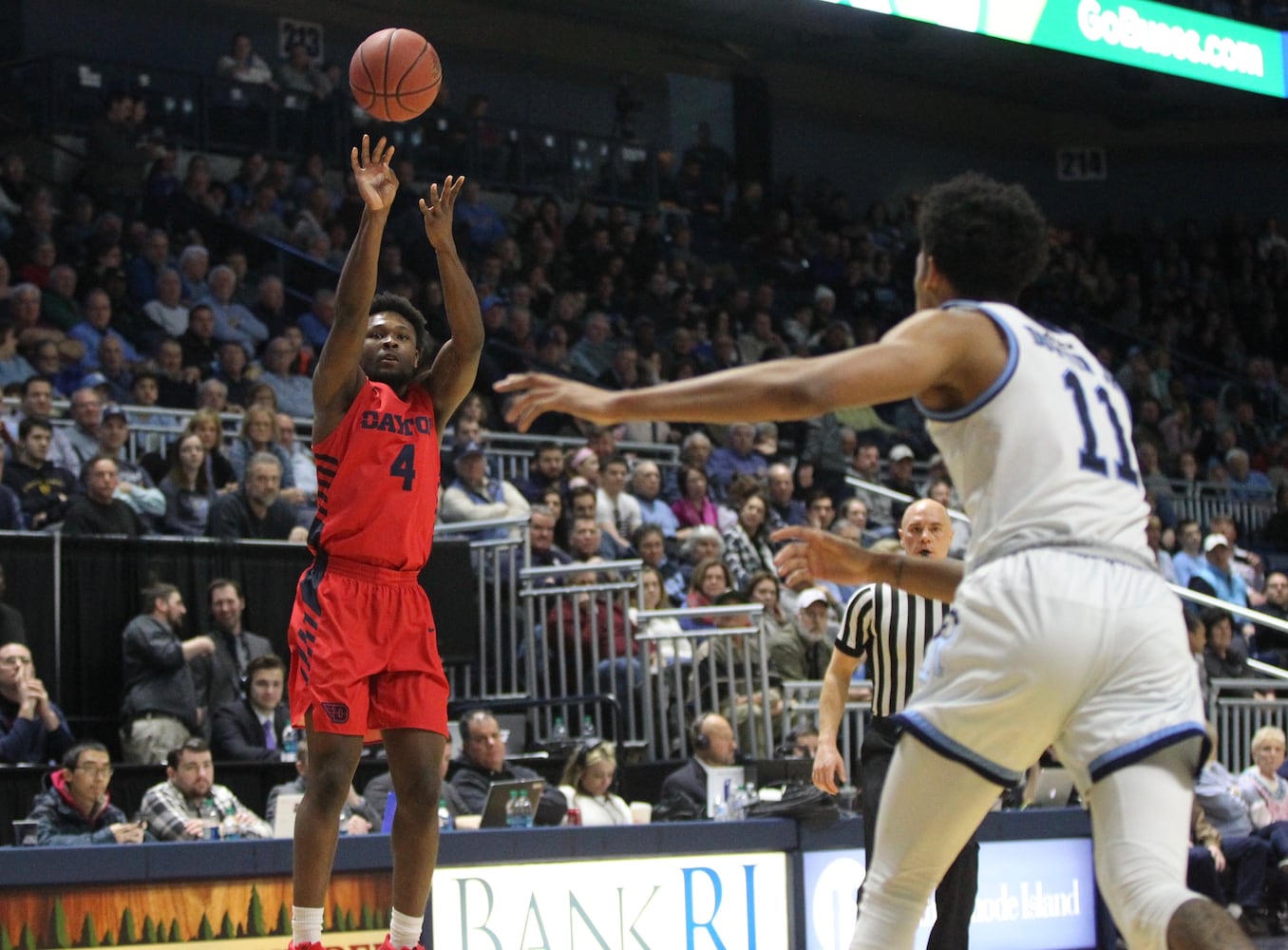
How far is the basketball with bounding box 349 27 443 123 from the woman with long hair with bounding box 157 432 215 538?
509 cm

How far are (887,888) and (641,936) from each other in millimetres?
4198

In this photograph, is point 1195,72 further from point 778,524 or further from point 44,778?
point 44,778

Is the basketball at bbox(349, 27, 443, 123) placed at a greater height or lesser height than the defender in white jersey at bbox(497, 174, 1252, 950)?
greater

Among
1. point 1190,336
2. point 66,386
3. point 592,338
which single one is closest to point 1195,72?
point 1190,336

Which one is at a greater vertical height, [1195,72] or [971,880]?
[1195,72]

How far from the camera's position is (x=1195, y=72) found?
66.6 ft

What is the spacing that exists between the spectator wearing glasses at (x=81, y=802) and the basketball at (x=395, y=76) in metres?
3.40

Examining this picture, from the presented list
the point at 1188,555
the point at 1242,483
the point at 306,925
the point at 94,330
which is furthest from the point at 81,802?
the point at 1242,483

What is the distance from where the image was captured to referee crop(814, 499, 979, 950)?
260 inches

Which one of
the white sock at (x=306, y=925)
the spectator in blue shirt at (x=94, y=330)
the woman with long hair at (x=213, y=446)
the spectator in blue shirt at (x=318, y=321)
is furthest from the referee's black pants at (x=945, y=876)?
the spectator in blue shirt at (x=318, y=321)

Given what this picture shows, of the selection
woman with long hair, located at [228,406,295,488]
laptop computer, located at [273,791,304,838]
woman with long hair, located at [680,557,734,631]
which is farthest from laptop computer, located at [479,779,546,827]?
woman with long hair, located at [680,557,734,631]

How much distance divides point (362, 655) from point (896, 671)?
6.99ft

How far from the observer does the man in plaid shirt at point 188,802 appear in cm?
830

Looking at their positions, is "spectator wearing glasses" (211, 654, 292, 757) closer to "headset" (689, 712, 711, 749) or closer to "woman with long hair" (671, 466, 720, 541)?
"headset" (689, 712, 711, 749)
